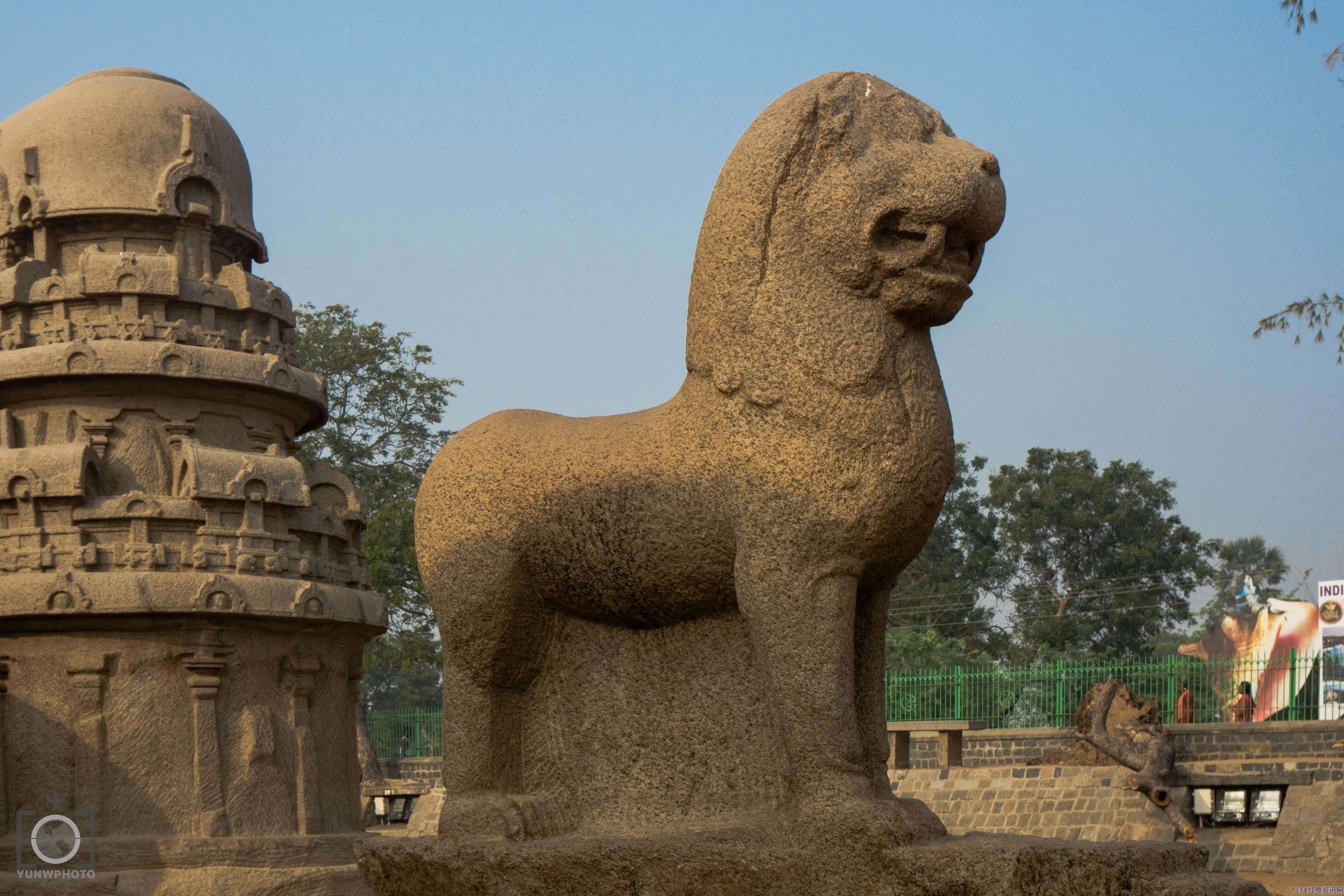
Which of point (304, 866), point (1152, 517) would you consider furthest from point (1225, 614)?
point (304, 866)

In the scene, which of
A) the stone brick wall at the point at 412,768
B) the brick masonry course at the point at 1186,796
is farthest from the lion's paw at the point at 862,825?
the stone brick wall at the point at 412,768

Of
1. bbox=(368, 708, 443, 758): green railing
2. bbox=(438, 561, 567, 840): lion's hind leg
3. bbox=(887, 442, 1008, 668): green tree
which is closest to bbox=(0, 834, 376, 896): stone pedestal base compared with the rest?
bbox=(438, 561, 567, 840): lion's hind leg

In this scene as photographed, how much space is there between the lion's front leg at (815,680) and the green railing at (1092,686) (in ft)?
46.5

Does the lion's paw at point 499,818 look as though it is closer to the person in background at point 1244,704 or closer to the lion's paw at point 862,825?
the lion's paw at point 862,825

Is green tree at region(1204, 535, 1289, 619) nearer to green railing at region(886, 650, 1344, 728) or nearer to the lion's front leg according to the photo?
green railing at region(886, 650, 1344, 728)

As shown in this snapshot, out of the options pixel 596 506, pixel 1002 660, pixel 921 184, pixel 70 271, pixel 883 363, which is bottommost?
pixel 1002 660

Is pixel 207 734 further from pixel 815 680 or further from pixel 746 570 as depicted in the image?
pixel 815 680

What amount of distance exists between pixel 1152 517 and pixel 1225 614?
3.70 m

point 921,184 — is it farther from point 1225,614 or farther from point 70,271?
point 1225,614

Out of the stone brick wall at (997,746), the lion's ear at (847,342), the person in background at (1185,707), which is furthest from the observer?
the stone brick wall at (997,746)

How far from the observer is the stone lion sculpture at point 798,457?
420 cm

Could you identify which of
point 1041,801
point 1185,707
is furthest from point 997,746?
point 1041,801

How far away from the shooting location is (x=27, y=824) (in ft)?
35.7

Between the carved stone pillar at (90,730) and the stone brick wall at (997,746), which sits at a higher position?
the carved stone pillar at (90,730)
